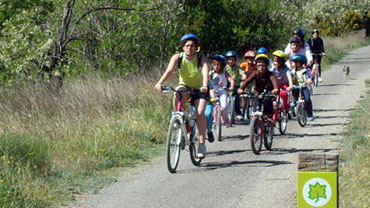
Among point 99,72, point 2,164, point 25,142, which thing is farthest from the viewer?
point 99,72

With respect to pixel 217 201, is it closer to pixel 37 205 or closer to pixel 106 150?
pixel 37 205

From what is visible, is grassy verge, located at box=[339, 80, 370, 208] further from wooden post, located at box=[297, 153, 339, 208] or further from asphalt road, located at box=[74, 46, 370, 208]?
wooden post, located at box=[297, 153, 339, 208]

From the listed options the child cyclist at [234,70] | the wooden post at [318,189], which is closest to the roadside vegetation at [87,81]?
the child cyclist at [234,70]

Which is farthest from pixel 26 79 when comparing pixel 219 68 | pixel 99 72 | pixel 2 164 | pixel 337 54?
pixel 337 54

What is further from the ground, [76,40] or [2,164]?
[76,40]

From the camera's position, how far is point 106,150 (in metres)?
11.4

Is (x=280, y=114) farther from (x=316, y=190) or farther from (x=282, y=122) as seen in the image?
(x=316, y=190)

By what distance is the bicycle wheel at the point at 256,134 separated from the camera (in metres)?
11.6

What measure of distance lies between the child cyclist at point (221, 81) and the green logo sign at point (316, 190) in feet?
27.7

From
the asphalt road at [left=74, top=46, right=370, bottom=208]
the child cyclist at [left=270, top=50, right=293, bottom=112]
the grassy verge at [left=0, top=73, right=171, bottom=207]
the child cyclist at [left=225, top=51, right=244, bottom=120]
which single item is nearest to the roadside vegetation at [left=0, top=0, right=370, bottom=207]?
the grassy verge at [left=0, top=73, right=171, bottom=207]

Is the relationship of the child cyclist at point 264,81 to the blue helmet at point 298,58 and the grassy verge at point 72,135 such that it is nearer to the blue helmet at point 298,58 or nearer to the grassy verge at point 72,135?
the grassy verge at point 72,135

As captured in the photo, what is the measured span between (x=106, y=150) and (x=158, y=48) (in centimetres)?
1173

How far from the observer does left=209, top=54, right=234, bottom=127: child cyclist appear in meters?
13.8

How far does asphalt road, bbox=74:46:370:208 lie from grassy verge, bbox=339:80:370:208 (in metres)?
0.37
